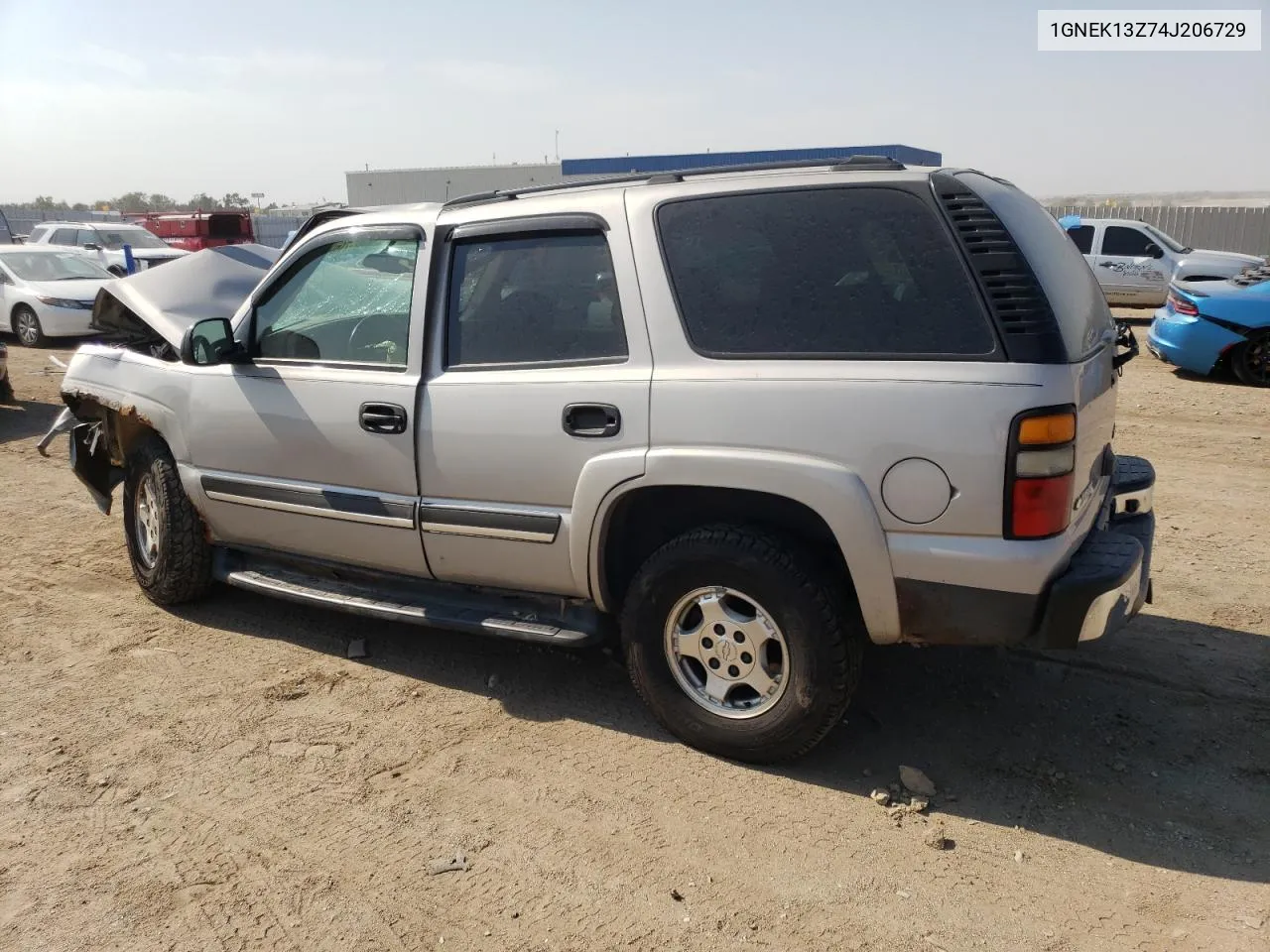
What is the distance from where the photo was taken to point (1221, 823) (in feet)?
10.3

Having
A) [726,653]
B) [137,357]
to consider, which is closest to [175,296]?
[137,357]

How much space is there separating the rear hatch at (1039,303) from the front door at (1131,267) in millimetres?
14930

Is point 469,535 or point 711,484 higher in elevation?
point 711,484

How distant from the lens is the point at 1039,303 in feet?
9.64

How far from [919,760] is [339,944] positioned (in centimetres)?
200

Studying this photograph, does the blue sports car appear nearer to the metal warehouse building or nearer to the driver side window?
the driver side window

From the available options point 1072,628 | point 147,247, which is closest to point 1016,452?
point 1072,628

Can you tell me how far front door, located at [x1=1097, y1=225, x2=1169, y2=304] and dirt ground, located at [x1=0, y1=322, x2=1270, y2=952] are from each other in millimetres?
13465

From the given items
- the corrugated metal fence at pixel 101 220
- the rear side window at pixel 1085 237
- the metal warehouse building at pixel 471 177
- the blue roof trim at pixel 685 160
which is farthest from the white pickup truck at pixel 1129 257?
the corrugated metal fence at pixel 101 220

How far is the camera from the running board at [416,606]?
3.78m

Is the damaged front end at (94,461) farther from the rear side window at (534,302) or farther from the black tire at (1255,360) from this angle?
the black tire at (1255,360)

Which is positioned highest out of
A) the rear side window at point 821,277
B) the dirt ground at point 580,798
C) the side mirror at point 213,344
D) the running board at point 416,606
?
the rear side window at point 821,277

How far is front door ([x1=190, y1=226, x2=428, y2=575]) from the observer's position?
4.01 m

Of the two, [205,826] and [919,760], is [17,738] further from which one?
[919,760]
